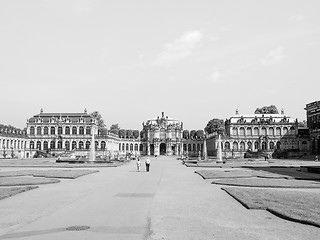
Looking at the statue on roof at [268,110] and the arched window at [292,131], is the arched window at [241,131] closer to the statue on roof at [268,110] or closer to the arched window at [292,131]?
the arched window at [292,131]

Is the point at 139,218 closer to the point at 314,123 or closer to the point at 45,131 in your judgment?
the point at 314,123

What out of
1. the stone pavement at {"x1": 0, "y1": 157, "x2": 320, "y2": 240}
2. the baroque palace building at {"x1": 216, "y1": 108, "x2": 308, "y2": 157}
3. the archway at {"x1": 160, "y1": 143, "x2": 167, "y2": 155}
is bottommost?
the stone pavement at {"x1": 0, "y1": 157, "x2": 320, "y2": 240}

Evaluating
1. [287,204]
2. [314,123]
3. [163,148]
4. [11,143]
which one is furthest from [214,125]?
[287,204]

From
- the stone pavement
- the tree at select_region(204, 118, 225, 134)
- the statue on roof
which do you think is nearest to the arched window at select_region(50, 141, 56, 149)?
the tree at select_region(204, 118, 225, 134)

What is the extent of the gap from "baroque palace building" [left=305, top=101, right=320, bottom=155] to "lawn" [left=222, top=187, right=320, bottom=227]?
86.2 m

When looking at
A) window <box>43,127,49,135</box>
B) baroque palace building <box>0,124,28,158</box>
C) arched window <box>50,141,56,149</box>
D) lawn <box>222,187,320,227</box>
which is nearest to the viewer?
lawn <box>222,187,320,227</box>

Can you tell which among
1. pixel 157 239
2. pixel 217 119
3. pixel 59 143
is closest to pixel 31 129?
pixel 59 143

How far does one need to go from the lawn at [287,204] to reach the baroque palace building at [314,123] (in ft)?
283

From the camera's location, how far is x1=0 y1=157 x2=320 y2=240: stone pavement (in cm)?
1030

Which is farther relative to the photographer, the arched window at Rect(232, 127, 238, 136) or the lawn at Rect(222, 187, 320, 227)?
the arched window at Rect(232, 127, 238, 136)

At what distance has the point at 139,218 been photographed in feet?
41.4

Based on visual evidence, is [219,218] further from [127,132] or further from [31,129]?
[127,132]

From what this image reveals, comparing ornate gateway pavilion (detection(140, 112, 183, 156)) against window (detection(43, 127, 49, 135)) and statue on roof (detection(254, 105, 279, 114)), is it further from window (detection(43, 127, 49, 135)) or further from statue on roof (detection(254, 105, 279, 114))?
window (detection(43, 127, 49, 135))

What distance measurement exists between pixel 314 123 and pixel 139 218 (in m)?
101
